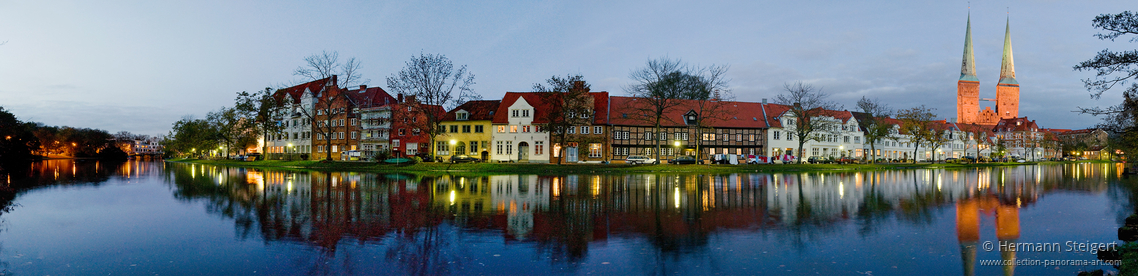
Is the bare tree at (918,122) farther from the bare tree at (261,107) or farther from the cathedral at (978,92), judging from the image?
the cathedral at (978,92)

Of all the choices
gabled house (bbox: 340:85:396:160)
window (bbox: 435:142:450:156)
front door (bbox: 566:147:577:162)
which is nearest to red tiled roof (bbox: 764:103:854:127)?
front door (bbox: 566:147:577:162)

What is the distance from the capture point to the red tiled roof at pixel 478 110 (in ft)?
202

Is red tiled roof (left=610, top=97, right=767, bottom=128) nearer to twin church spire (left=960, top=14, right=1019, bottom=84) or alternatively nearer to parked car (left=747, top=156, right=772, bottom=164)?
parked car (left=747, top=156, right=772, bottom=164)

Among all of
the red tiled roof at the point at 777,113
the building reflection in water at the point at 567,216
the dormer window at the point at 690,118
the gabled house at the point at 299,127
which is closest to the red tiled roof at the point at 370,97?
the gabled house at the point at 299,127

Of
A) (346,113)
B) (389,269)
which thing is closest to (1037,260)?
(389,269)

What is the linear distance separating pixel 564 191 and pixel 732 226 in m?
10.5

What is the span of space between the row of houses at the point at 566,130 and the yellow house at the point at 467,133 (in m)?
0.11

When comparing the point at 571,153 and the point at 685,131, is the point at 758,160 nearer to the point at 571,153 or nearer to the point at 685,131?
the point at 685,131

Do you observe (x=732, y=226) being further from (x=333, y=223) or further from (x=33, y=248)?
(x=33, y=248)

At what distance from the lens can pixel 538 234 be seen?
10.9 meters

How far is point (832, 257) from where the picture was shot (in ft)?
29.2

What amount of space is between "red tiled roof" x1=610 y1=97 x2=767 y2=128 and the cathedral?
108 meters

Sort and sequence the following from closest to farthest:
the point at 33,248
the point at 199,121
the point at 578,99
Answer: the point at 33,248, the point at 578,99, the point at 199,121

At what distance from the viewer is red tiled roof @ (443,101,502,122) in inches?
2430
